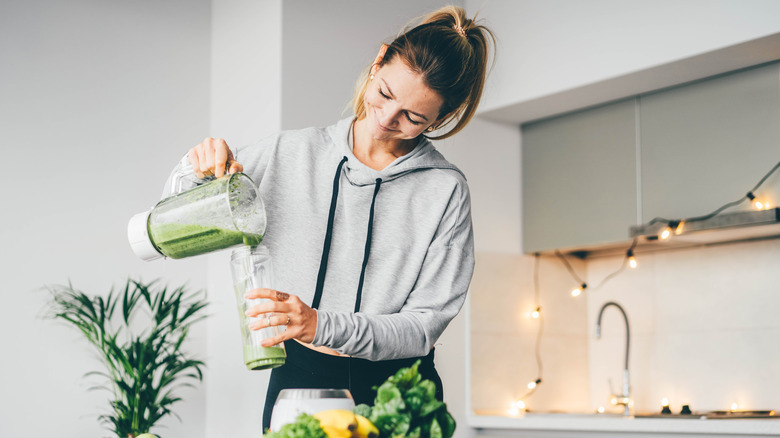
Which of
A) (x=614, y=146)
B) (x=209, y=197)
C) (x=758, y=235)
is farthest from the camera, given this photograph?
(x=614, y=146)

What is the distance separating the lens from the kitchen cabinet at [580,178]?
11.4 feet

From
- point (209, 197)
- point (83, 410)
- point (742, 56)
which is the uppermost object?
point (742, 56)

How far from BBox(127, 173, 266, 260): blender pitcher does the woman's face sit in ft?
0.96

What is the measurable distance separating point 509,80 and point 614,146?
1.76ft

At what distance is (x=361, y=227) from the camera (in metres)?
1.57

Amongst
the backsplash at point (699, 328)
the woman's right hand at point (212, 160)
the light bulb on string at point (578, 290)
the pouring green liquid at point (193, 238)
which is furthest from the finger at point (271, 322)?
the light bulb on string at point (578, 290)

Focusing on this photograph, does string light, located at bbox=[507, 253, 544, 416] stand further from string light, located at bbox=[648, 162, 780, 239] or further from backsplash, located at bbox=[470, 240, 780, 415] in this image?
string light, located at bbox=[648, 162, 780, 239]

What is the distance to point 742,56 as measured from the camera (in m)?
2.97

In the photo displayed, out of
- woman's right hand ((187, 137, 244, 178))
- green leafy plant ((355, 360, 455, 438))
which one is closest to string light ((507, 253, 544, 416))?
woman's right hand ((187, 137, 244, 178))

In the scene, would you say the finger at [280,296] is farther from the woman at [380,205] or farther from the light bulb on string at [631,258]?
the light bulb on string at [631,258]

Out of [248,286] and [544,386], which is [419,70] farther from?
[544,386]

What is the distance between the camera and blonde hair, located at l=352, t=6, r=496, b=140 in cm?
146

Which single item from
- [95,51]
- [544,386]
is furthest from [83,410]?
[544,386]

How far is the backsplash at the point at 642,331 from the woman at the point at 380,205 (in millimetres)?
2056
